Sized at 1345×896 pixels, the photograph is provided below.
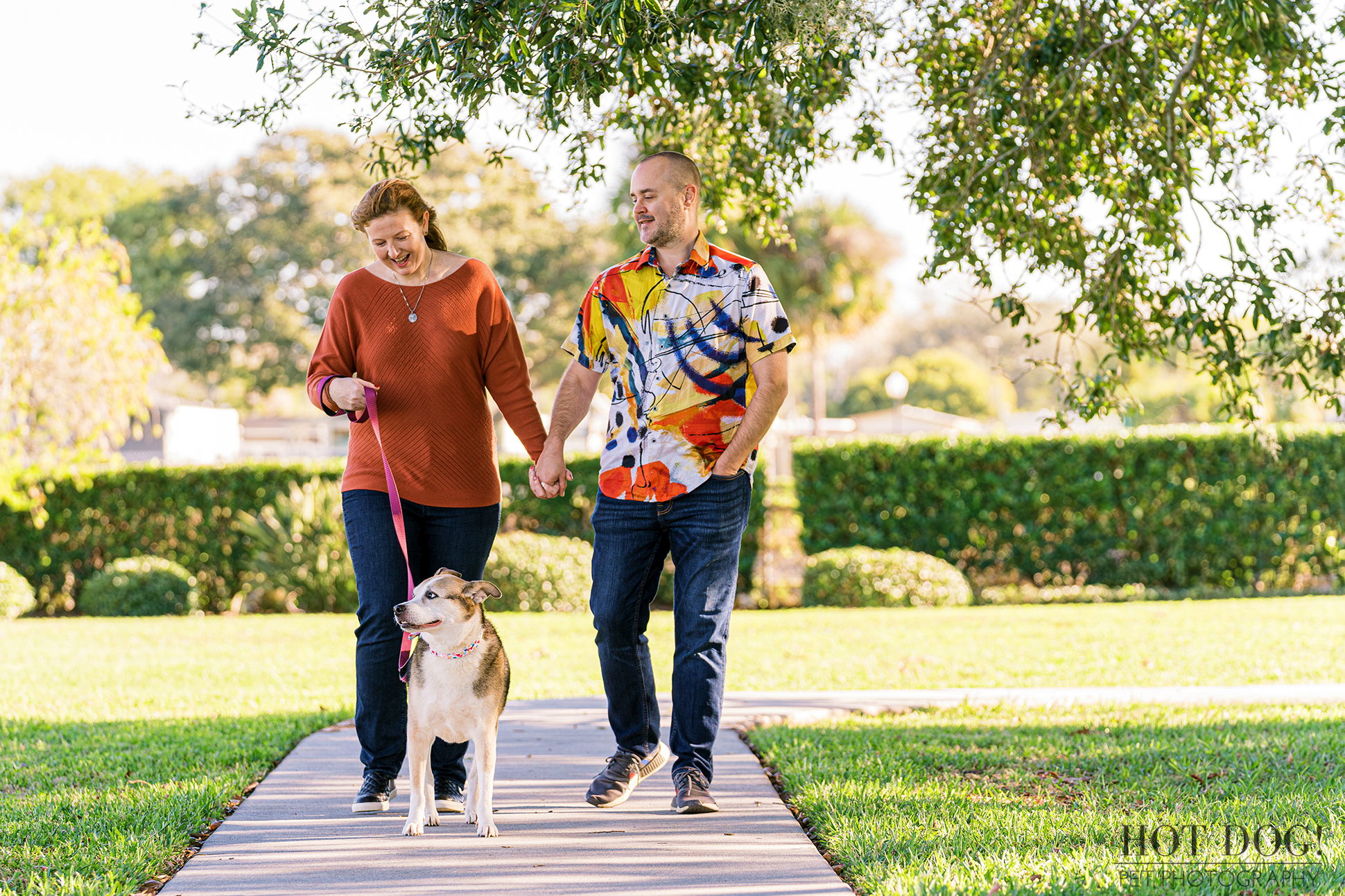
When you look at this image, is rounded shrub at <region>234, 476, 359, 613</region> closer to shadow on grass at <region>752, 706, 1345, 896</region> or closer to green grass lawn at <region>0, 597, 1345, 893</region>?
green grass lawn at <region>0, 597, 1345, 893</region>

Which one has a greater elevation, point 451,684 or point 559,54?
point 559,54

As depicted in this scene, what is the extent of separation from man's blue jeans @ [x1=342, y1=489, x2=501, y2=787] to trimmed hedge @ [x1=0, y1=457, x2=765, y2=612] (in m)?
9.40

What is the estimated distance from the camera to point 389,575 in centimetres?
389

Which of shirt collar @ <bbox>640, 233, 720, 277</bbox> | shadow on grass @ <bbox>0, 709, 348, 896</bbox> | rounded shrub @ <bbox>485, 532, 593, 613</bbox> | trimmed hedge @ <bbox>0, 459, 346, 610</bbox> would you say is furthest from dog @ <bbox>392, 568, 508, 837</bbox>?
trimmed hedge @ <bbox>0, 459, 346, 610</bbox>

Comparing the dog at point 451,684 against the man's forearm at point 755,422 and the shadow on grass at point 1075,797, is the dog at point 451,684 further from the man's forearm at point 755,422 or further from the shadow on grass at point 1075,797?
the shadow on grass at point 1075,797

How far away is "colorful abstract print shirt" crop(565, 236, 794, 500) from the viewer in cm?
389

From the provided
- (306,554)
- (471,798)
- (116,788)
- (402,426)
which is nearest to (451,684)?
(471,798)

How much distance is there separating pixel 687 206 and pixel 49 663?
7141mm

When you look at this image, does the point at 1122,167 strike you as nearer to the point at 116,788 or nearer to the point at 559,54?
the point at 559,54

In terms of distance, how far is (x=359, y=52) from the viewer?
4398 millimetres

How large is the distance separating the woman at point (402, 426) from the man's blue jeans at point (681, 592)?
1.56 ft

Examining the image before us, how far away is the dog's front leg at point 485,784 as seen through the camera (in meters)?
3.64

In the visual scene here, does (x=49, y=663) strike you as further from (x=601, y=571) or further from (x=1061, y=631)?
(x=1061, y=631)

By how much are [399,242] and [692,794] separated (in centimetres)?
212
